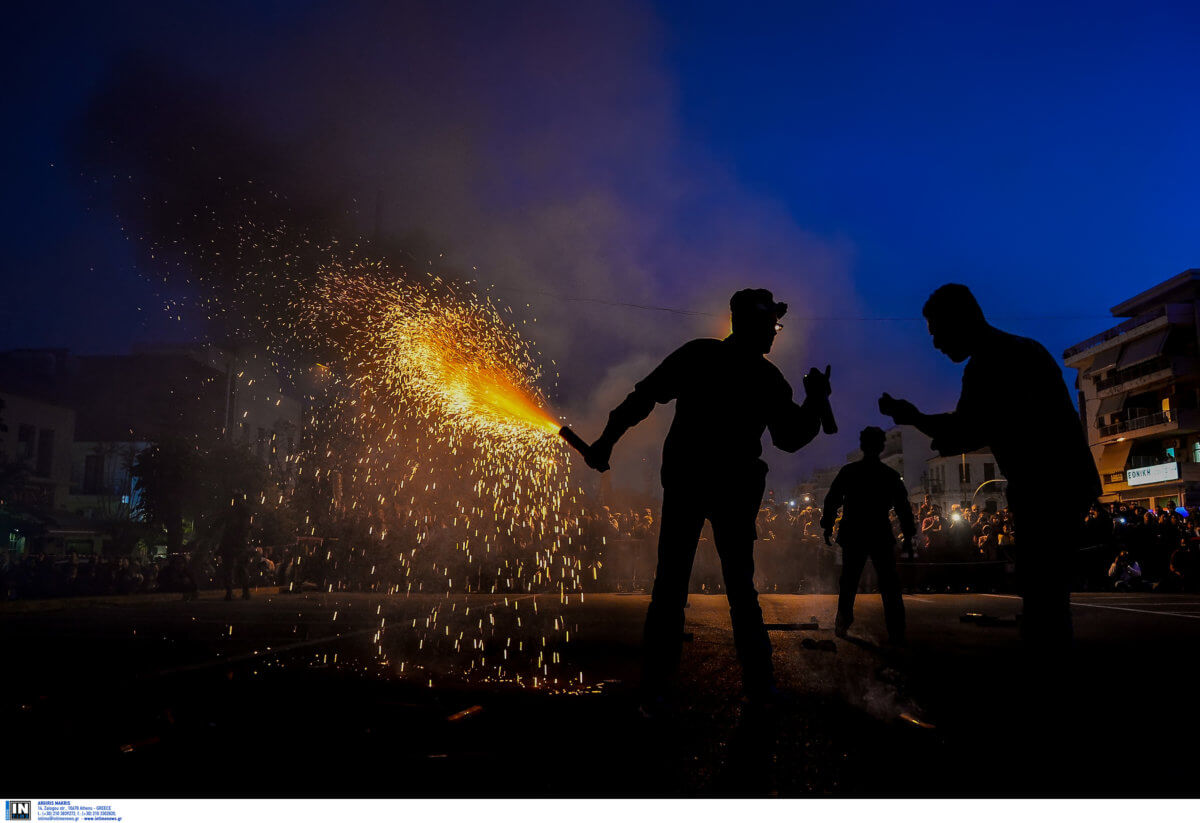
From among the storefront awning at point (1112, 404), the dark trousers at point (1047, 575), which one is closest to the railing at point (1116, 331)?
the storefront awning at point (1112, 404)

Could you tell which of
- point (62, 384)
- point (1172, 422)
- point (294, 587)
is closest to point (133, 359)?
point (62, 384)

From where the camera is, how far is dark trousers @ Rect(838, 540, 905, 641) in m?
6.09

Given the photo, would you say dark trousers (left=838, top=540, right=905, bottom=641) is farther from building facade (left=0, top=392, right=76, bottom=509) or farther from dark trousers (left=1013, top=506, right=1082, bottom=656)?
building facade (left=0, top=392, right=76, bottom=509)

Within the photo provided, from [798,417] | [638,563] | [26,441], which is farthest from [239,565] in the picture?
[26,441]

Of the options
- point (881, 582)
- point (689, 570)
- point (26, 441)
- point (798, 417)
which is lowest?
point (881, 582)

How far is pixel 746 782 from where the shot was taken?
2.27 m

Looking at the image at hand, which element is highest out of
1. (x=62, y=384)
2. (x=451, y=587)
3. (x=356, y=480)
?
(x=62, y=384)

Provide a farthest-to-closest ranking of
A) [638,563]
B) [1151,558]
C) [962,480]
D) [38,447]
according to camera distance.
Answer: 1. [962,480]
2. [38,447]
3. [638,563]
4. [1151,558]

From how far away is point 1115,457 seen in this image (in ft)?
156

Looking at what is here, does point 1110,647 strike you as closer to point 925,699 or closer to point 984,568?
point 925,699

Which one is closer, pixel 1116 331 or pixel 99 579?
pixel 99 579

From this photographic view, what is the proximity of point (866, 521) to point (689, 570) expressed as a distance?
3.63 m

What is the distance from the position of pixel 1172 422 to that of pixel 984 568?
35769 mm

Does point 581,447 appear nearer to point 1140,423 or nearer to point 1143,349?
point 1143,349
